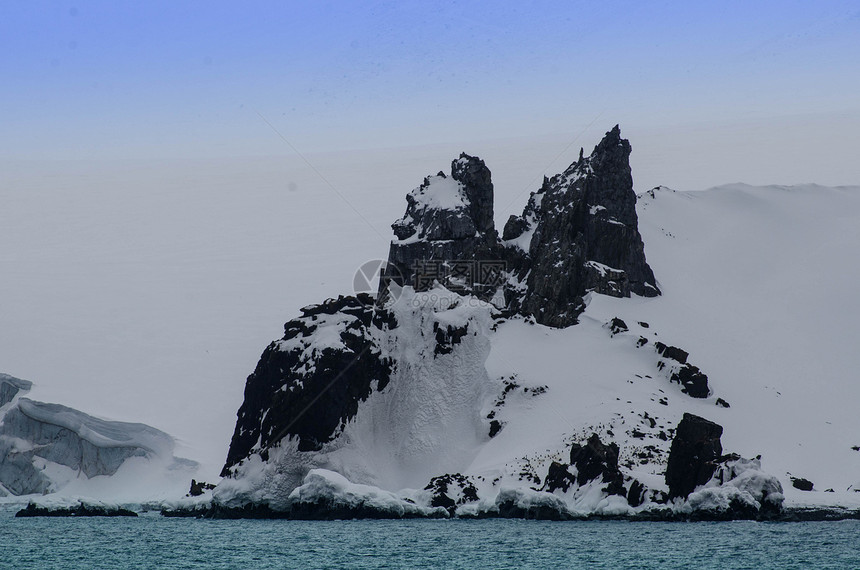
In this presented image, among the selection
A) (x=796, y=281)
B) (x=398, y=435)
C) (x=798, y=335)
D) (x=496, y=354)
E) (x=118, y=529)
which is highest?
(x=796, y=281)

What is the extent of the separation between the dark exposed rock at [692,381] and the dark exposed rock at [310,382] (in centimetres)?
2819

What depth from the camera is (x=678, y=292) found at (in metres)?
119

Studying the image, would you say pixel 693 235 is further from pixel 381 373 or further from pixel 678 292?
pixel 381 373

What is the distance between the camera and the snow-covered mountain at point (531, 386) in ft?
257

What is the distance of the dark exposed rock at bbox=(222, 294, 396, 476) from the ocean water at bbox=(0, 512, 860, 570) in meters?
11.3

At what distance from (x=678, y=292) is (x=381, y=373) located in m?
42.5

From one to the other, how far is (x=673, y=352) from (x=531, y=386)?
51.9 ft

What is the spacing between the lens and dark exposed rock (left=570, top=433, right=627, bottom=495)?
7631cm

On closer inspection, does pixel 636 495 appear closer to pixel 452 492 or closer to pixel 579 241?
pixel 452 492

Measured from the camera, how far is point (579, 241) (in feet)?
363

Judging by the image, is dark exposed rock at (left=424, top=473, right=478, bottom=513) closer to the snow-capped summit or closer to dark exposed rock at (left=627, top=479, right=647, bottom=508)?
the snow-capped summit

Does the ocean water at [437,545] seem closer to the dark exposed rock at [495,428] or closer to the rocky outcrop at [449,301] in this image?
the rocky outcrop at [449,301]

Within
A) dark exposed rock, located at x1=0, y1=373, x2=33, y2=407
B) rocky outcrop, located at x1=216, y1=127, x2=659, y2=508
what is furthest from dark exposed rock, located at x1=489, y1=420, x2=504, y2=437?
dark exposed rock, located at x1=0, y1=373, x2=33, y2=407

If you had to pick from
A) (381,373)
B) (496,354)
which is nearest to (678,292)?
(496,354)
